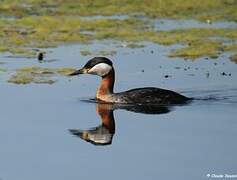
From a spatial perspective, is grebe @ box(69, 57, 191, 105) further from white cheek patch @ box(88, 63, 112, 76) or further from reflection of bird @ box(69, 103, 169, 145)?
reflection of bird @ box(69, 103, 169, 145)

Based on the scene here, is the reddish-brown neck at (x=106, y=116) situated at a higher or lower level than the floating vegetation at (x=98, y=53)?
lower

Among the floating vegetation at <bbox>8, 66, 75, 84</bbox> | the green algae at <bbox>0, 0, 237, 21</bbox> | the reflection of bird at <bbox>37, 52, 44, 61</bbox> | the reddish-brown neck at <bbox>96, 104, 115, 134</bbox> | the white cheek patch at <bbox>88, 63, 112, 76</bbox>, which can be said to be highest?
the green algae at <bbox>0, 0, 237, 21</bbox>

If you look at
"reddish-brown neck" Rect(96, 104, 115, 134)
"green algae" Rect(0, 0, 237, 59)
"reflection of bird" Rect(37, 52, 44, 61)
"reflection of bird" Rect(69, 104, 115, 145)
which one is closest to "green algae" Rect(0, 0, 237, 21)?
"green algae" Rect(0, 0, 237, 59)

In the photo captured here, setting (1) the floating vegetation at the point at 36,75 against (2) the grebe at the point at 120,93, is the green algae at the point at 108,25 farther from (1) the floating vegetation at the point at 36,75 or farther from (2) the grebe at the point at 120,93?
(2) the grebe at the point at 120,93

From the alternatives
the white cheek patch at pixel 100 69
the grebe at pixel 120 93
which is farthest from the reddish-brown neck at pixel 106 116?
the white cheek patch at pixel 100 69

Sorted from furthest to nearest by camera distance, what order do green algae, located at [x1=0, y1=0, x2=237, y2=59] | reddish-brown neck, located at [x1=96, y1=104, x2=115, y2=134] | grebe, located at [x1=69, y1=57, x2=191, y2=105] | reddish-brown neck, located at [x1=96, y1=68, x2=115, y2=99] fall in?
green algae, located at [x1=0, y1=0, x2=237, y2=59]
reddish-brown neck, located at [x1=96, y1=68, x2=115, y2=99]
grebe, located at [x1=69, y1=57, x2=191, y2=105]
reddish-brown neck, located at [x1=96, y1=104, x2=115, y2=134]

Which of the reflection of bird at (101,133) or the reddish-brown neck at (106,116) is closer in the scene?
the reflection of bird at (101,133)

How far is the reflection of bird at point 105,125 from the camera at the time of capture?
1384 centimetres

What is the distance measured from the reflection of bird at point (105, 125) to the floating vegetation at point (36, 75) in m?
1.58

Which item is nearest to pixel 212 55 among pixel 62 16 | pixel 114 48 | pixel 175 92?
pixel 114 48

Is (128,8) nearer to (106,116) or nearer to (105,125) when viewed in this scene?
(106,116)

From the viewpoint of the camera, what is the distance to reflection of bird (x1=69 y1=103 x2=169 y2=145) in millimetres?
13844

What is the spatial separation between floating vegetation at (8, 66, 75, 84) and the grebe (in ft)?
2.72

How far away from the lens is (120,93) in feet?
54.4
